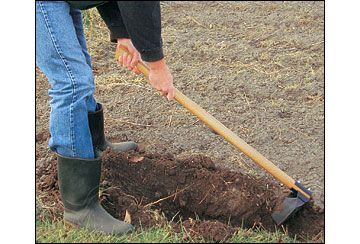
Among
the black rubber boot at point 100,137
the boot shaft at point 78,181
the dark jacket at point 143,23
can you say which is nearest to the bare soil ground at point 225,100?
the black rubber boot at point 100,137

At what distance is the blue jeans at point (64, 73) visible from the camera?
10.2 ft

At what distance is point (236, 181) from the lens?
3.91 metres

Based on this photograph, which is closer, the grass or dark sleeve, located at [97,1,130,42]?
the grass

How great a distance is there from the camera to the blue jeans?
3.12 m

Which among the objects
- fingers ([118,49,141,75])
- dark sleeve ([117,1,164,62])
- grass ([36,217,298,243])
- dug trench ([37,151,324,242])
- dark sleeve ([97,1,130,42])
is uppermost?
dark sleeve ([117,1,164,62])

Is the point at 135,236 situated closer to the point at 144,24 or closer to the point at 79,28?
the point at 144,24

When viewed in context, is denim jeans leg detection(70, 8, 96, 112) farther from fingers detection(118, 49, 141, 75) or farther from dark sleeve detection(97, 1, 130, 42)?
fingers detection(118, 49, 141, 75)

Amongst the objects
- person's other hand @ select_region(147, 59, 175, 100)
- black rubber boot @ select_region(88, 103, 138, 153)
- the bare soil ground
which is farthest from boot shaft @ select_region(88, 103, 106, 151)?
person's other hand @ select_region(147, 59, 175, 100)

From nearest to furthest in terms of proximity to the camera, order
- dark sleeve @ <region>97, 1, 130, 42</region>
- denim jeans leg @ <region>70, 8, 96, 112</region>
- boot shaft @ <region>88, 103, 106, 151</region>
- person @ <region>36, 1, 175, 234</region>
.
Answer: person @ <region>36, 1, 175, 234</region> < dark sleeve @ <region>97, 1, 130, 42</region> < denim jeans leg @ <region>70, 8, 96, 112</region> < boot shaft @ <region>88, 103, 106, 151</region>

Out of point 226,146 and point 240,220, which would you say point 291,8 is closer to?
point 226,146

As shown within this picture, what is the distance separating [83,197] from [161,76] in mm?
748

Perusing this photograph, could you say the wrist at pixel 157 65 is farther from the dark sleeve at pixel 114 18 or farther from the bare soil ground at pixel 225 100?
the bare soil ground at pixel 225 100

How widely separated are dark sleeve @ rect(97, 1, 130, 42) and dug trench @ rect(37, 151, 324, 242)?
851 millimetres

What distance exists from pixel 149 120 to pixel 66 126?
1.52 m
